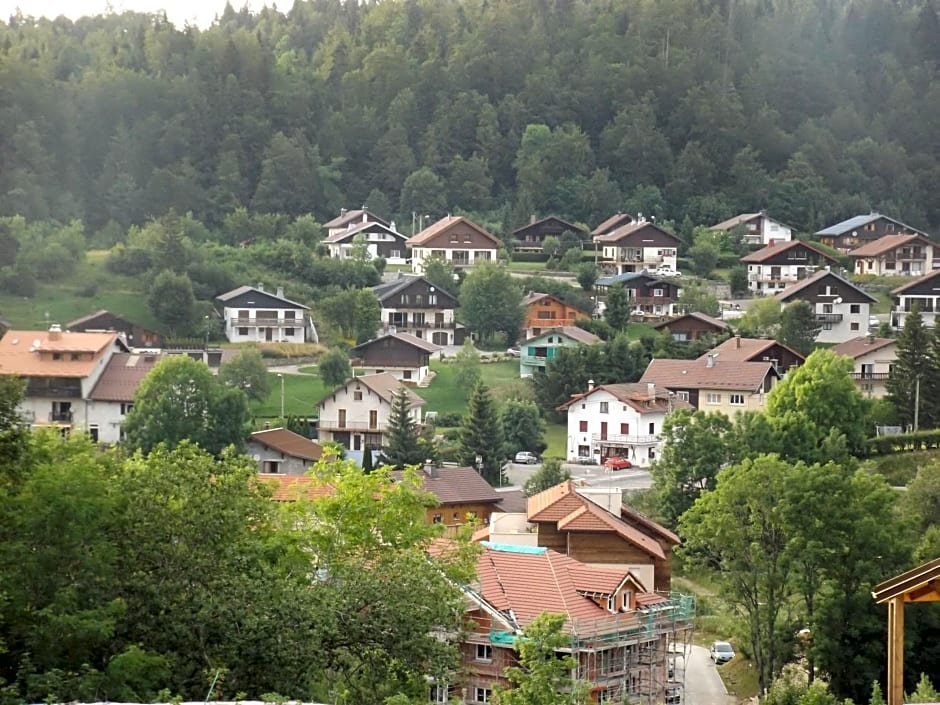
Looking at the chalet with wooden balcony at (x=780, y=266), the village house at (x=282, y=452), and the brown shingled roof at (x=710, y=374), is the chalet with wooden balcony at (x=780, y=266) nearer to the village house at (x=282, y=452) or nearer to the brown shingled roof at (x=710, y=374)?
the brown shingled roof at (x=710, y=374)

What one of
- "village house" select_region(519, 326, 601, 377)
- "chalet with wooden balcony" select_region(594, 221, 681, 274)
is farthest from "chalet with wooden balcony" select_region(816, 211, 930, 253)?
"village house" select_region(519, 326, 601, 377)

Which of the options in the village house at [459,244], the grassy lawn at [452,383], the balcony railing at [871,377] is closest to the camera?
the grassy lawn at [452,383]

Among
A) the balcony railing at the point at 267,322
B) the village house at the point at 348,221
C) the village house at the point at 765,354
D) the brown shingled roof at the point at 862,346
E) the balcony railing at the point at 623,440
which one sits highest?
the village house at the point at 348,221

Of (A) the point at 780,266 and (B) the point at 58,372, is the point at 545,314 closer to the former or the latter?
(A) the point at 780,266

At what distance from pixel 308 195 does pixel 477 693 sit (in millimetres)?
44792

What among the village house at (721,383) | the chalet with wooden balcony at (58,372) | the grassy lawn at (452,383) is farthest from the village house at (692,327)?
the chalet with wooden balcony at (58,372)

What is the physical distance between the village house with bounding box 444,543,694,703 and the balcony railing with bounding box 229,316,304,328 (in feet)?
73.6

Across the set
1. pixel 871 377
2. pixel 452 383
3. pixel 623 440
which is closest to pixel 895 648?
pixel 623 440

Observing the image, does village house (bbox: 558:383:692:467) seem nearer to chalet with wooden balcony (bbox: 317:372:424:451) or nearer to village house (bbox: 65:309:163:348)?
chalet with wooden balcony (bbox: 317:372:424:451)

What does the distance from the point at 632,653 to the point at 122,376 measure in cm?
1840

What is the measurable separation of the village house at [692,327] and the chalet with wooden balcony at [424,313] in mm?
5099

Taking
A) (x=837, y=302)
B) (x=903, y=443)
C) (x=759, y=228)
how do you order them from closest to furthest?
(x=903, y=443), (x=837, y=302), (x=759, y=228)

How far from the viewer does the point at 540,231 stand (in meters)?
56.2

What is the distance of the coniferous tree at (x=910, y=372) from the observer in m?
35.1
